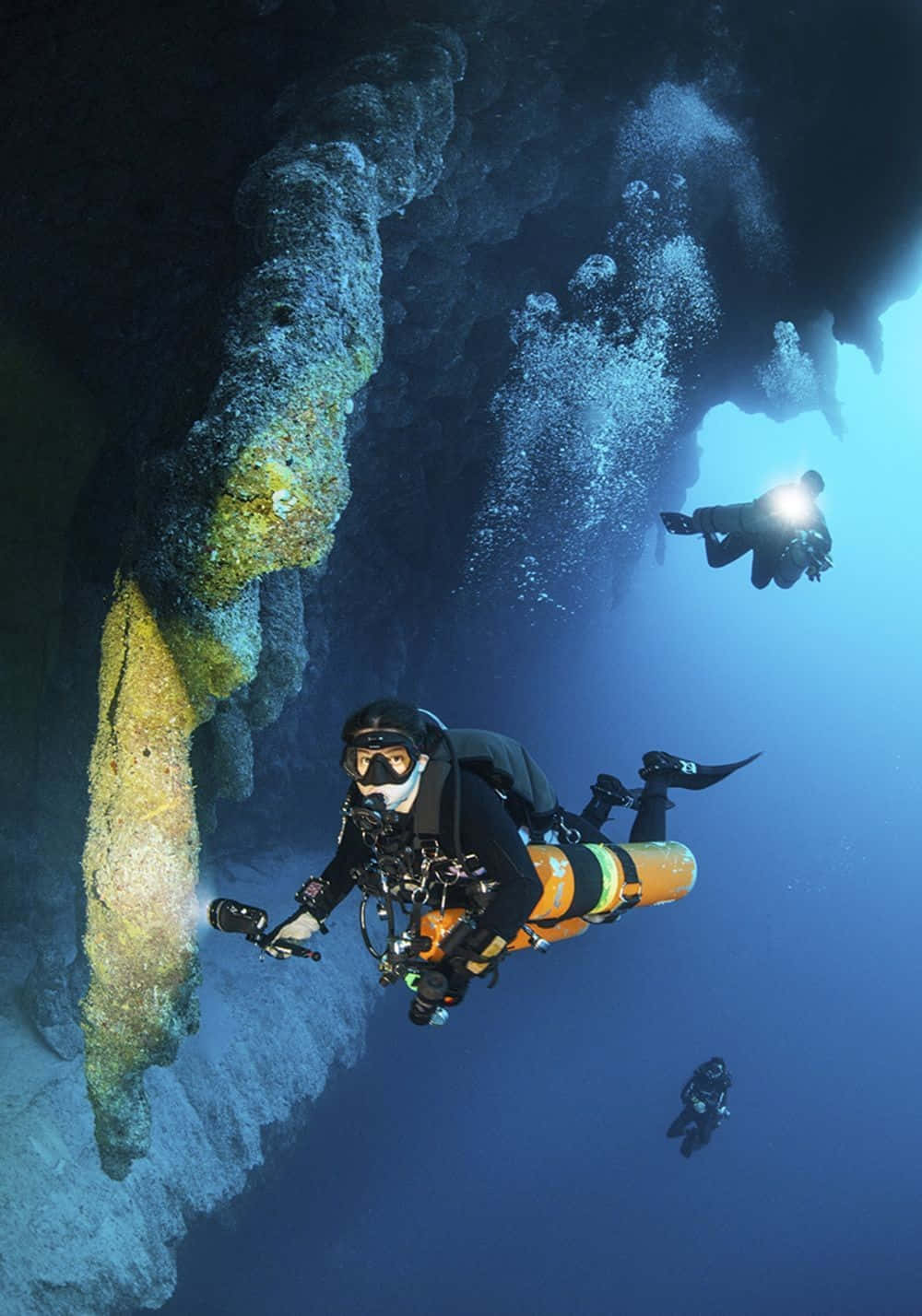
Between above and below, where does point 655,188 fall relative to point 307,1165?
above

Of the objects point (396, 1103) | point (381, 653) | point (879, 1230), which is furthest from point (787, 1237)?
point (381, 653)

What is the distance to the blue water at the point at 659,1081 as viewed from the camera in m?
13.9

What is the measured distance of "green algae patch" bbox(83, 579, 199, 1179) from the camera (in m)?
3.87

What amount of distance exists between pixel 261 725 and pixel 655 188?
339 inches

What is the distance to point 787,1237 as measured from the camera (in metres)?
24.3

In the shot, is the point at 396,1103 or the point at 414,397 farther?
the point at 396,1103

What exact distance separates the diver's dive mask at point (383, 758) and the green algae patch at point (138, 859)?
1.18 metres

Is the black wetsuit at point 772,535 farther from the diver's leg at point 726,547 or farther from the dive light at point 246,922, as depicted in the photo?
the dive light at point 246,922

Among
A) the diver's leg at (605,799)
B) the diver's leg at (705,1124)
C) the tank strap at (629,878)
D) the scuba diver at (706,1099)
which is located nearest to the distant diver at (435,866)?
the tank strap at (629,878)

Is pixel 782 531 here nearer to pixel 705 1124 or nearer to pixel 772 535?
pixel 772 535

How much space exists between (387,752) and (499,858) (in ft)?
2.16

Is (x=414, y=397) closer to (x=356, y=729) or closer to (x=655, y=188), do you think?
(x=655, y=188)

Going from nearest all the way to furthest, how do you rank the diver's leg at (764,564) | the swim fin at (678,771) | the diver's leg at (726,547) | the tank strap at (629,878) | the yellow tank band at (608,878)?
the yellow tank band at (608,878), the tank strap at (629,878), the swim fin at (678,771), the diver's leg at (764,564), the diver's leg at (726,547)

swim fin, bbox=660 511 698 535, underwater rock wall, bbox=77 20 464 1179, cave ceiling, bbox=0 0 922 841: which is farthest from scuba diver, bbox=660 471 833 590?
underwater rock wall, bbox=77 20 464 1179
